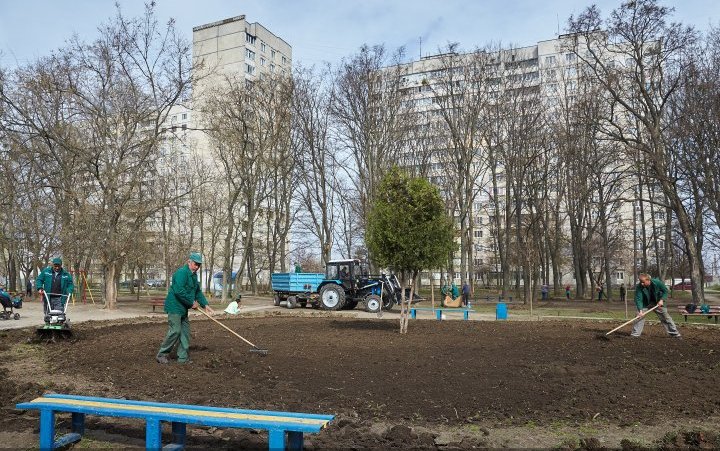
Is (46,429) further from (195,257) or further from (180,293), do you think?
(195,257)

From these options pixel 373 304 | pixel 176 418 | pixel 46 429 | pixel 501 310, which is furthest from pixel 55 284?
pixel 501 310

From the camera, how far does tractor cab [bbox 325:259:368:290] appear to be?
2608 cm

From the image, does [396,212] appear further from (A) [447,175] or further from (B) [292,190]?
(B) [292,190]

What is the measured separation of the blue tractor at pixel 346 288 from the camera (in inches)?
1000

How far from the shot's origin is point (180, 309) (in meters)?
9.11

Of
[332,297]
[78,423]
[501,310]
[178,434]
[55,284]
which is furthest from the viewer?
[332,297]

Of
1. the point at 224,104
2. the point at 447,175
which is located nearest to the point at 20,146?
the point at 224,104

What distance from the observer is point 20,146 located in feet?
83.0

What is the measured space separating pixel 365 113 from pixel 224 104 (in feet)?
29.7

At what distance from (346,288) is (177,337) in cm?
1718

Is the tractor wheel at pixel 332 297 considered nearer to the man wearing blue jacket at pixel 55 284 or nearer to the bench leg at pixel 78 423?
the man wearing blue jacket at pixel 55 284

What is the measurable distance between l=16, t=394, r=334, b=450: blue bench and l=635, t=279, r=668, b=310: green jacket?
35.5ft

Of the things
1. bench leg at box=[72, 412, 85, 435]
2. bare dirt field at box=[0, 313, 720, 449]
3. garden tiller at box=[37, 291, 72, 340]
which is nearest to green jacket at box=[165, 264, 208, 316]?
bare dirt field at box=[0, 313, 720, 449]

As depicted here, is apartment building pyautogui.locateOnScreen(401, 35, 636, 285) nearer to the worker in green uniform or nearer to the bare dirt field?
the bare dirt field
